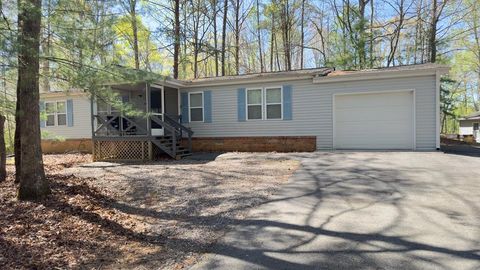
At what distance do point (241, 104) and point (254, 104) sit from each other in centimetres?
52

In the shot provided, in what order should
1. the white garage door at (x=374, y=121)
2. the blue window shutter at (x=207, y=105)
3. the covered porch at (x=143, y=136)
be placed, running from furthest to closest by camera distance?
the blue window shutter at (x=207, y=105) < the covered porch at (x=143, y=136) < the white garage door at (x=374, y=121)

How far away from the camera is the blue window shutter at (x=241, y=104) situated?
46.6ft

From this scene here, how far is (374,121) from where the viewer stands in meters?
12.7

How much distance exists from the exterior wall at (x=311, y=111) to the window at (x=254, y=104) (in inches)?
8.2

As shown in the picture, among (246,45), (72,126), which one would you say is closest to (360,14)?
(246,45)

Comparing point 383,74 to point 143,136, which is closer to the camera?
point 383,74

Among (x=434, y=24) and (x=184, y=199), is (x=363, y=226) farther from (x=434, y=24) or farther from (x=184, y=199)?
(x=434, y=24)

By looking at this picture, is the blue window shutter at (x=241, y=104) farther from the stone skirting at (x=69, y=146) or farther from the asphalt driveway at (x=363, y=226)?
the stone skirting at (x=69, y=146)

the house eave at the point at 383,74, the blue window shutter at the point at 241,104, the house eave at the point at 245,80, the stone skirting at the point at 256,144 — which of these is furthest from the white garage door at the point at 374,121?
the blue window shutter at the point at 241,104

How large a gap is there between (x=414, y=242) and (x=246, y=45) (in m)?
24.8

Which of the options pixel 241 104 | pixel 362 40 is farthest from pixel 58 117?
pixel 362 40

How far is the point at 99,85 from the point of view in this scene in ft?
21.7

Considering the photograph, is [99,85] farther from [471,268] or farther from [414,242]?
[471,268]

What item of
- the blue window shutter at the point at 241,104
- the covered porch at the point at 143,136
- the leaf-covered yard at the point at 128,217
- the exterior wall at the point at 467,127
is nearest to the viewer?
the leaf-covered yard at the point at 128,217
